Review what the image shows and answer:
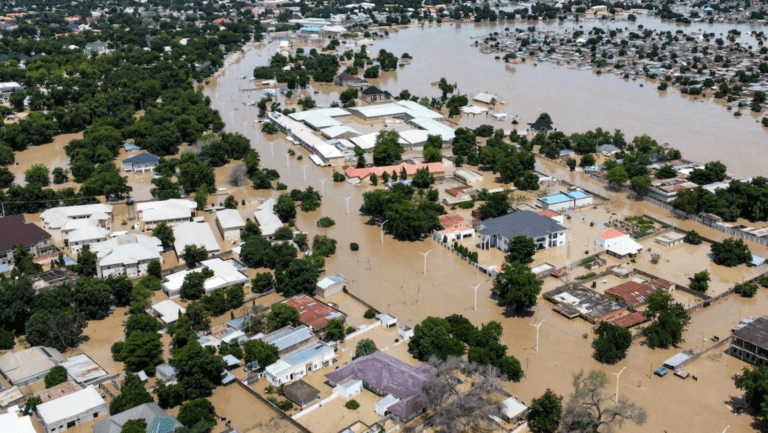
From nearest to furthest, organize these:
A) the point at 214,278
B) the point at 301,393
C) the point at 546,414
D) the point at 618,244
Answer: the point at 546,414 < the point at 301,393 < the point at 214,278 < the point at 618,244

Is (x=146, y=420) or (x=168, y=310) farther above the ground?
(x=146, y=420)

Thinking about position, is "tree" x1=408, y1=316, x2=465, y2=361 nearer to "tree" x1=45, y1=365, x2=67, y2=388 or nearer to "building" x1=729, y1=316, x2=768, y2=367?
"building" x1=729, y1=316, x2=768, y2=367

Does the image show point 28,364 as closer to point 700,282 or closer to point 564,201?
point 700,282

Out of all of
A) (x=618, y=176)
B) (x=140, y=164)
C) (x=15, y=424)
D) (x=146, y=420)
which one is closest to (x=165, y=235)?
(x=140, y=164)

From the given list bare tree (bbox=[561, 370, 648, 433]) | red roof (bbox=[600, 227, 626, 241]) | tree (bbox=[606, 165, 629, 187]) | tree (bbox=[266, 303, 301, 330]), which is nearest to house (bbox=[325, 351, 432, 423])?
tree (bbox=[266, 303, 301, 330])

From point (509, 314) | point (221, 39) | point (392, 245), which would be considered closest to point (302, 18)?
point (221, 39)

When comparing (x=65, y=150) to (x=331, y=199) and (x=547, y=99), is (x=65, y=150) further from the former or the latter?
(x=547, y=99)
